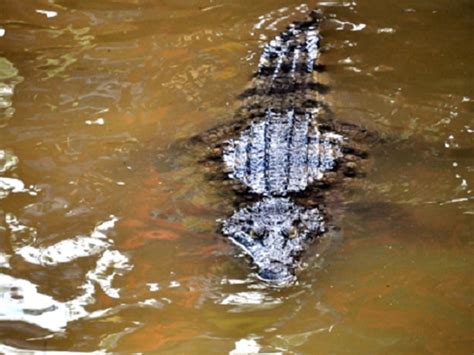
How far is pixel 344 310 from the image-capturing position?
13.4 feet

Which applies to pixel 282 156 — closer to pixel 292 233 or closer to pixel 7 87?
pixel 292 233

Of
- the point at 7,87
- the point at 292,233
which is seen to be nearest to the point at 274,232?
the point at 292,233

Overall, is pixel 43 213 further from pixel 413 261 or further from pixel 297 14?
pixel 297 14

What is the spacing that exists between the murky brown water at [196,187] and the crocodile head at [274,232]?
0.38ft

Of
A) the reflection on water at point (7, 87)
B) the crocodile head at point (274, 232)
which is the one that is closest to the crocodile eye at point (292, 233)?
the crocodile head at point (274, 232)

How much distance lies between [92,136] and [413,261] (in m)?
2.49

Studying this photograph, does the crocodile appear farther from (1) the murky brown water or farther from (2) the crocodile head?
(1) the murky brown water

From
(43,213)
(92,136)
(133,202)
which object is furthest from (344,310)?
(92,136)

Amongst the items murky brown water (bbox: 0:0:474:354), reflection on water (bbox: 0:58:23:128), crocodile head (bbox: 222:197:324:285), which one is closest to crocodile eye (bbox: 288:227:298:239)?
crocodile head (bbox: 222:197:324:285)

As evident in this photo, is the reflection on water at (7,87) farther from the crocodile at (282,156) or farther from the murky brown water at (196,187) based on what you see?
the crocodile at (282,156)

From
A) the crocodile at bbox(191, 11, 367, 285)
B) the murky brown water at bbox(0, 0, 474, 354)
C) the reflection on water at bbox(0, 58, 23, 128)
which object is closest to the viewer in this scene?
the murky brown water at bbox(0, 0, 474, 354)

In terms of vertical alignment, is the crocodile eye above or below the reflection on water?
below

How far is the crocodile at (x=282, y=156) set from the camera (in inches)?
195

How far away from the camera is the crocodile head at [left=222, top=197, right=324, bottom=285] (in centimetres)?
463
